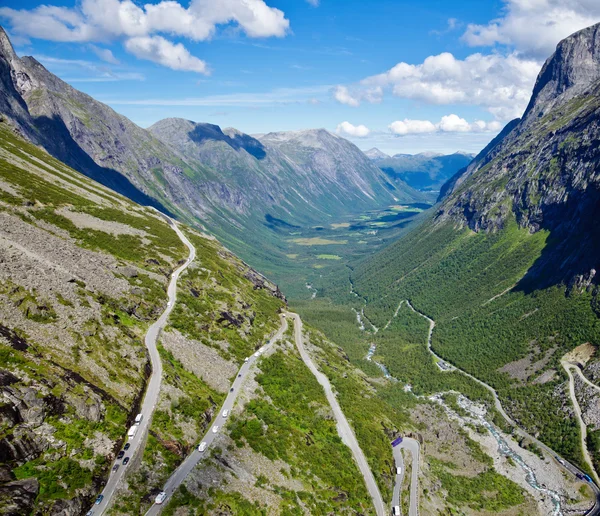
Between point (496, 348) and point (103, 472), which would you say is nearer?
point (103, 472)

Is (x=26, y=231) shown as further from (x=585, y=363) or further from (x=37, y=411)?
(x=585, y=363)

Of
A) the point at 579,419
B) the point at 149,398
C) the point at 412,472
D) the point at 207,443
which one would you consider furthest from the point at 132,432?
the point at 579,419

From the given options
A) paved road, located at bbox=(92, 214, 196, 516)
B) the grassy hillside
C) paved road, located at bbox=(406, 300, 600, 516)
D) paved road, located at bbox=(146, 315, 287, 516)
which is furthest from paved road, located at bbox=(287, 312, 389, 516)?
paved road, located at bbox=(406, 300, 600, 516)

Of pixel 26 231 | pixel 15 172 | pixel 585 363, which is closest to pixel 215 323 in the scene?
pixel 26 231

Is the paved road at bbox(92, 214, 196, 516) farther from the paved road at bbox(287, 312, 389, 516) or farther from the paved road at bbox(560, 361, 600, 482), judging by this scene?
the paved road at bbox(560, 361, 600, 482)

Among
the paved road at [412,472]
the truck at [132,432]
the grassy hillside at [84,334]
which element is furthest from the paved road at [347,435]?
the truck at [132,432]

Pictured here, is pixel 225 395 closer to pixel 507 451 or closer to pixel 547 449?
pixel 507 451

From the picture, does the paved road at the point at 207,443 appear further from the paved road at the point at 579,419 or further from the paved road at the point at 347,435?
the paved road at the point at 579,419

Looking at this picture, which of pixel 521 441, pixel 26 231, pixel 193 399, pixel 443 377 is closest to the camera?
pixel 193 399
